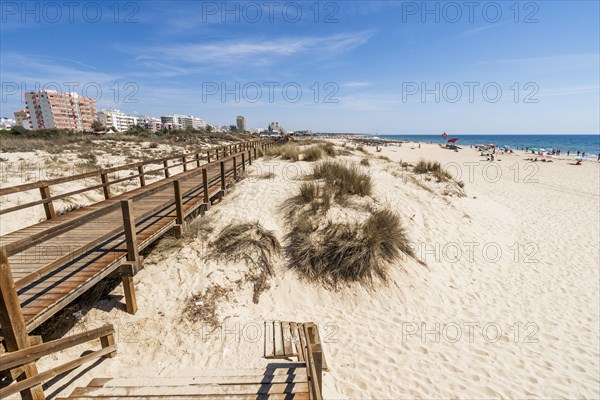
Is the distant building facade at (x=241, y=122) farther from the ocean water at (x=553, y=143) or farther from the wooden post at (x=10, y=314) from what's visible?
the wooden post at (x=10, y=314)

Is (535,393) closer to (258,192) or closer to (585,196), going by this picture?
(258,192)

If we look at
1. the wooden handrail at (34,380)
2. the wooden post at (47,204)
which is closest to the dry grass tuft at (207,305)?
the wooden handrail at (34,380)

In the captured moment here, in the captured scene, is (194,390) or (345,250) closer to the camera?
(194,390)

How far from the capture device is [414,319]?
551 centimetres

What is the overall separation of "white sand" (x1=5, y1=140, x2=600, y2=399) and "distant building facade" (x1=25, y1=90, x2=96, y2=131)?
113 m

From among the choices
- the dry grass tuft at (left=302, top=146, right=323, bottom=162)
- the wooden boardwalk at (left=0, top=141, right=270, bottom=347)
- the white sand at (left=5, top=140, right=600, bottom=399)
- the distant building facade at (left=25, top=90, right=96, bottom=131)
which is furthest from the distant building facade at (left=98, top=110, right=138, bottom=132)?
the white sand at (left=5, top=140, right=600, bottom=399)

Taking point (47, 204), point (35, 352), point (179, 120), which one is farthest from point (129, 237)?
point (179, 120)

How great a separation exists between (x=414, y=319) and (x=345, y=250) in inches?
76.2

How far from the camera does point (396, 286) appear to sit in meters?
6.22

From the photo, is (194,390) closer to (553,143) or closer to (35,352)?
(35,352)

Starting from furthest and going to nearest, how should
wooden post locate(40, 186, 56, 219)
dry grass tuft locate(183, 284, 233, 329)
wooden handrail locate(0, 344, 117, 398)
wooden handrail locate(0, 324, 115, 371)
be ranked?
wooden post locate(40, 186, 56, 219) < dry grass tuft locate(183, 284, 233, 329) < wooden handrail locate(0, 344, 117, 398) < wooden handrail locate(0, 324, 115, 371)

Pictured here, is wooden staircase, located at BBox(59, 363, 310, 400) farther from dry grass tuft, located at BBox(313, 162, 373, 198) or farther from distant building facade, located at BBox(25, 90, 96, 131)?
distant building facade, located at BBox(25, 90, 96, 131)

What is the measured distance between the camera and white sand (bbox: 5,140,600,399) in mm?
4262

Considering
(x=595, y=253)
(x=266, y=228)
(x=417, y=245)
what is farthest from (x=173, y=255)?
(x=595, y=253)
